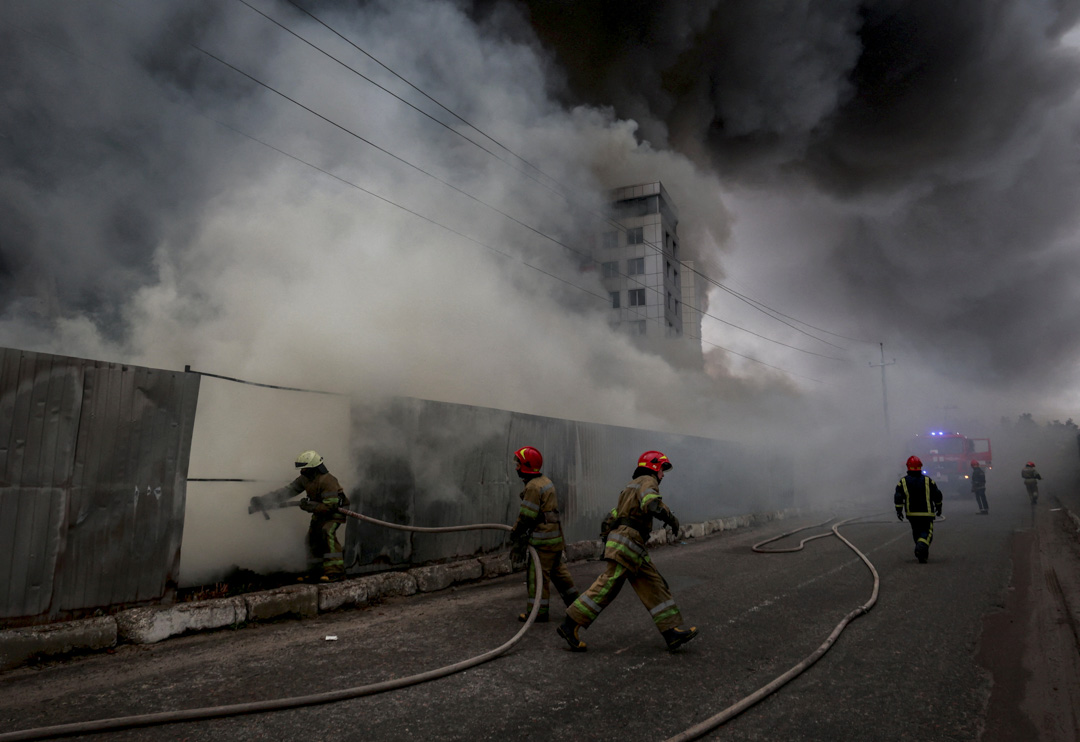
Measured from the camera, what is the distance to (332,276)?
11.9m

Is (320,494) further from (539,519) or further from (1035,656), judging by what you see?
(1035,656)

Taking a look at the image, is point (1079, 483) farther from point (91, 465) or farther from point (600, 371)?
point (91, 465)

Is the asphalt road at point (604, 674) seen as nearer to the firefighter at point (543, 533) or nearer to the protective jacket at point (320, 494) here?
the firefighter at point (543, 533)

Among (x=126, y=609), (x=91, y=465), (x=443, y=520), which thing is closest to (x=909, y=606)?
(x=443, y=520)

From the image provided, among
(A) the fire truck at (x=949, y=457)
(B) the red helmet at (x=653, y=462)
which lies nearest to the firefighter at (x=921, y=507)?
(B) the red helmet at (x=653, y=462)

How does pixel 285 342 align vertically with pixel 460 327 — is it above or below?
below

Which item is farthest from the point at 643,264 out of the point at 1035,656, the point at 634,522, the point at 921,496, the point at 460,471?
the point at 1035,656

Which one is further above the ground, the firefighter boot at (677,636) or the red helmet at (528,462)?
the red helmet at (528,462)

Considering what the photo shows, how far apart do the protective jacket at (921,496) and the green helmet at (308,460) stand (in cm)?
789

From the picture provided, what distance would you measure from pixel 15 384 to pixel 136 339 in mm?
7383

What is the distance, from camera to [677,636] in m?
4.38

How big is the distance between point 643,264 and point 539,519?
3942 centimetres

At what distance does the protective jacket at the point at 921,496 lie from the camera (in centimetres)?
875

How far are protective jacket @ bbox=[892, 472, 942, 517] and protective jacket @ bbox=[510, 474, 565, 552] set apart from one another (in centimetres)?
591
